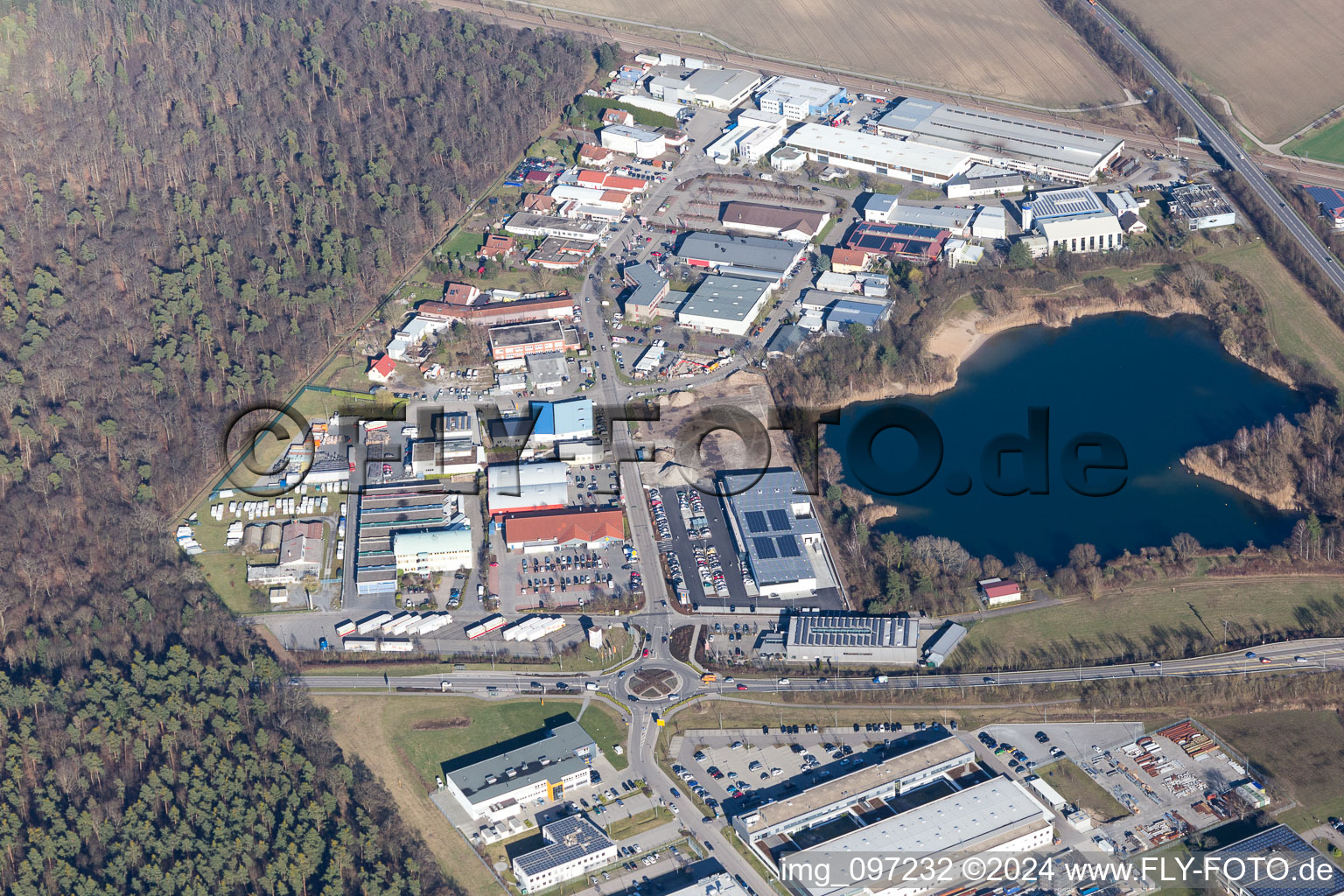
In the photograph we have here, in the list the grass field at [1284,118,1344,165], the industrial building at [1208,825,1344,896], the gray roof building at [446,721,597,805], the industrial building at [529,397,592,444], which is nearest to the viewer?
the industrial building at [1208,825,1344,896]

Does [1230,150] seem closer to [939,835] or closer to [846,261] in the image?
[846,261]

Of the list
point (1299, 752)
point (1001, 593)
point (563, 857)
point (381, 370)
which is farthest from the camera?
point (381, 370)

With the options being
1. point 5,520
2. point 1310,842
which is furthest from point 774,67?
point 1310,842

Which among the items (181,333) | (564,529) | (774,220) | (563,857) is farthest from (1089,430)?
(181,333)

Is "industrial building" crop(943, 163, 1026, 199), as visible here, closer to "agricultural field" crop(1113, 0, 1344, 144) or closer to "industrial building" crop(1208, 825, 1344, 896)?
"agricultural field" crop(1113, 0, 1344, 144)

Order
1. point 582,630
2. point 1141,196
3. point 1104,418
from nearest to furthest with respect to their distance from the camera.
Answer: point 582,630 → point 1104,418 → point 1141,196

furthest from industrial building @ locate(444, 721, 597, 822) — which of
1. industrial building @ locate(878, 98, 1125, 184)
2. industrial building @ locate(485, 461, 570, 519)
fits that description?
industrial building @ locate(878, 98, 1125, 184)

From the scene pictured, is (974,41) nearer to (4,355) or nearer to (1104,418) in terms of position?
(1104,418)
